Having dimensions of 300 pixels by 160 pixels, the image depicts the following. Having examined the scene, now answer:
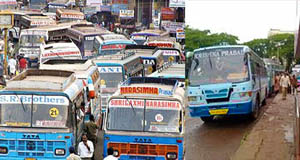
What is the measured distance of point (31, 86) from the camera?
29.1ft

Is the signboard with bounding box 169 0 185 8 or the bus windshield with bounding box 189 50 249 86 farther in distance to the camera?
the signboard with bounding box 169 0 185 8

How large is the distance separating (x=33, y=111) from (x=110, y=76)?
19.3 ft

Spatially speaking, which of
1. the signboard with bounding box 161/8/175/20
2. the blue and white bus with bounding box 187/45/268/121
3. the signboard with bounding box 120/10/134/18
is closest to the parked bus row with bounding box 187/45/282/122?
the blue and white bus with bounding box 187/45/268/121

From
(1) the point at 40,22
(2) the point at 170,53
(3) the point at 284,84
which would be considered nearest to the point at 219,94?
(3) the point at 284,84

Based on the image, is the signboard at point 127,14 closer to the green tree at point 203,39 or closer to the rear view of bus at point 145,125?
the green tree at point 203,39

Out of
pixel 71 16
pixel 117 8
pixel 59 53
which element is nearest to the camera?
pixel 59 53

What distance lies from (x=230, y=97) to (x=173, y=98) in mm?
2785

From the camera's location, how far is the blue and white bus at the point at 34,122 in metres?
8.70

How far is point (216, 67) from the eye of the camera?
10.8 m

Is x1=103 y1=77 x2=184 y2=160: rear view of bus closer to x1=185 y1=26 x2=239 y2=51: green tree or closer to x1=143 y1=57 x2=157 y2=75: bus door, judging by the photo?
x1=185 y1=26 x2=239 y2=51: green tree

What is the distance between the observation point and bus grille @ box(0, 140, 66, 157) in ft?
28.6

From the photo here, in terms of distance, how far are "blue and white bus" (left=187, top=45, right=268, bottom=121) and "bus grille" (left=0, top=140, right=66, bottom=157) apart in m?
3.54

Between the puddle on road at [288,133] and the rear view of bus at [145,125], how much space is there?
3441mm

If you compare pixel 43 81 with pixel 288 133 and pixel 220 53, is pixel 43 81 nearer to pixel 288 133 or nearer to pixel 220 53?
pixel 220 53
